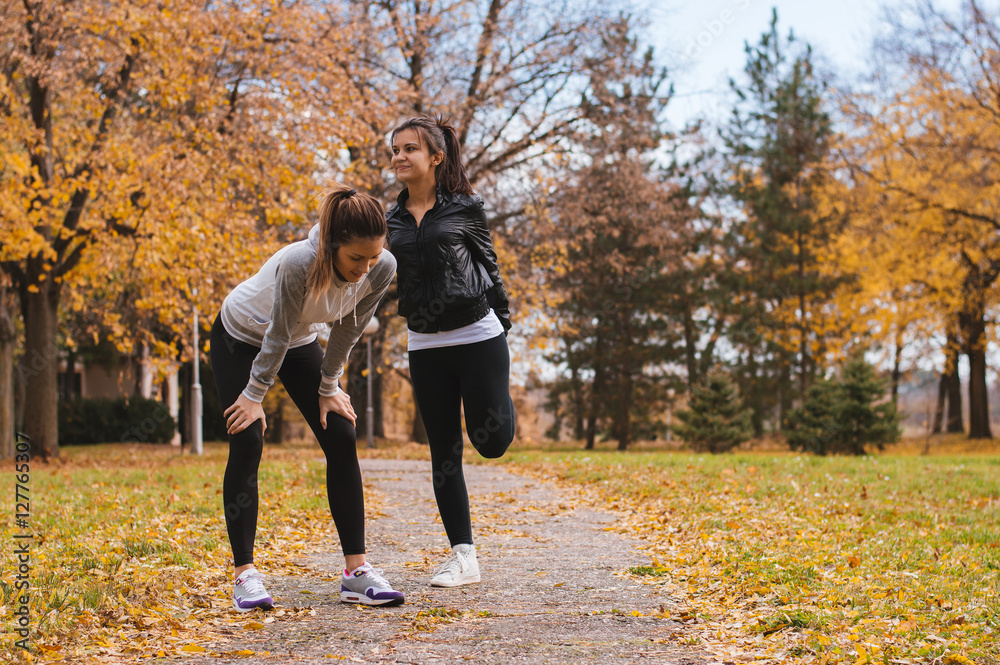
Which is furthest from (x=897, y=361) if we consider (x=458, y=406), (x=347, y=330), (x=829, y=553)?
(x=347, y=330)

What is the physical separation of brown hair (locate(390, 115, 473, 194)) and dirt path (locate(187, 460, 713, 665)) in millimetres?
1811

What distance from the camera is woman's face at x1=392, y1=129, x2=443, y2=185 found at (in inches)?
145

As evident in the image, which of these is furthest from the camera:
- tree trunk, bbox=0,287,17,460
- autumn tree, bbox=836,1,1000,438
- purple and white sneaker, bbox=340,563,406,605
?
autumn tree, bbox=836,1,1000,438

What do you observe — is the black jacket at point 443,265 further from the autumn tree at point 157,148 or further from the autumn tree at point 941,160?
the autumn tree at point 941,160

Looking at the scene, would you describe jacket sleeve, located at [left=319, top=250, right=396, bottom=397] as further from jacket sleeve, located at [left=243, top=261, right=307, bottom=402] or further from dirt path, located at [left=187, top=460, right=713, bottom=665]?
dirt path, located at [left=187, top=460, right=713, bottom=665]

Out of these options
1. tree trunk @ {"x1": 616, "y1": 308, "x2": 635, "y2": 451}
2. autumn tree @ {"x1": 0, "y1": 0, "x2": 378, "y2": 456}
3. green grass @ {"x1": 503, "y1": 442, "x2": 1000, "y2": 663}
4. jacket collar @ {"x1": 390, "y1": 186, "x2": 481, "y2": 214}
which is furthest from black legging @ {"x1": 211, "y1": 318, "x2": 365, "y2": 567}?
tree trunk @ {"x1": 616, "y1": 308, "x2": 635, "y2": 451}

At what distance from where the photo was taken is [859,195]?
22.4 metres

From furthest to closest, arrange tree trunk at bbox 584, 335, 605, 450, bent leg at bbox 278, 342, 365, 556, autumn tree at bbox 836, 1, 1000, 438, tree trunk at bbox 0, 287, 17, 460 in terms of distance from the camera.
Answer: tree trunk at bbox 584, 335, 605, 450, autumn tree at bbox 836, 1, 1000, 438, tree trunk at bbox 0, 287, 17, 460, bent leg at bbox 278, 342, 365, 556

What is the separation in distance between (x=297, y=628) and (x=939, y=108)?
2026 cm

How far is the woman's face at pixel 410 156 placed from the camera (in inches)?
145

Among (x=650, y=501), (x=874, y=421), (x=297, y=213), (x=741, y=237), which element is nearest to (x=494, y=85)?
(x=297, y=213)

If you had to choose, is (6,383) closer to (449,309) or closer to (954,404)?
(449,309)

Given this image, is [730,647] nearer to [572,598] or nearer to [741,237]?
[572,598]

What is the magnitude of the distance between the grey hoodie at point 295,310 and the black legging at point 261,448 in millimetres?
66
